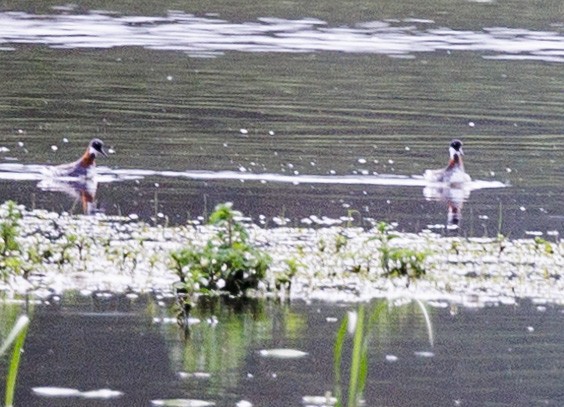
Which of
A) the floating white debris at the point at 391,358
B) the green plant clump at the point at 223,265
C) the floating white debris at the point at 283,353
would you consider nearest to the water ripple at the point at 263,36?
the green plant clump at the point at 223,265

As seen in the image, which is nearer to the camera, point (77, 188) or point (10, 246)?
point (10, 246)

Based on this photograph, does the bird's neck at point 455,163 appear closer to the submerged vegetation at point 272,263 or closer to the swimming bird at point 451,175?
the swimming bird at point 451,175

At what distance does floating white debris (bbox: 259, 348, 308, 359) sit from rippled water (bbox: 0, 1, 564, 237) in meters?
5.39

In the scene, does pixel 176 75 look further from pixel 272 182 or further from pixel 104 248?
pixel 104 248

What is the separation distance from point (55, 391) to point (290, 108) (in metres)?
17.8

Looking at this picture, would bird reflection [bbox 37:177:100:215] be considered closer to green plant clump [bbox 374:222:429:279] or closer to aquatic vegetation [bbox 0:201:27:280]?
aquatic vegetation [bbox 0:201:27:280]

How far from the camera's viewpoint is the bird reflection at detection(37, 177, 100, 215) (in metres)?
17.0

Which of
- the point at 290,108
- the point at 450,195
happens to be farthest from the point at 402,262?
the point at 290,108

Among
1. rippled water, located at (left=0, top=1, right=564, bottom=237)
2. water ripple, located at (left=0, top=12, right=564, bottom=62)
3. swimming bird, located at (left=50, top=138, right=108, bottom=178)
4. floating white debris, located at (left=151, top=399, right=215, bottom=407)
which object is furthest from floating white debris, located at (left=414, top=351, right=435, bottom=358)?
water ripple, located at (left=0, top=12, right=564, bottom=62)

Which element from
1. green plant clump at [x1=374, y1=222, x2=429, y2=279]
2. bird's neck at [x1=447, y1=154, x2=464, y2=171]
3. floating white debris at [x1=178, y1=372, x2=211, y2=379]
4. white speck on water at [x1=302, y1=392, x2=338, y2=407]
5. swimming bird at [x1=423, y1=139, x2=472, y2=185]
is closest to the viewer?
white speck on water at [x1=302, y1=392, x2=338, y2=407]

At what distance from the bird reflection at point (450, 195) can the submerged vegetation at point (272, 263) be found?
3134 millimetres

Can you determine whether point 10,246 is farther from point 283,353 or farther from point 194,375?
point 194,375

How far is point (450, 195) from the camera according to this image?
18.0m

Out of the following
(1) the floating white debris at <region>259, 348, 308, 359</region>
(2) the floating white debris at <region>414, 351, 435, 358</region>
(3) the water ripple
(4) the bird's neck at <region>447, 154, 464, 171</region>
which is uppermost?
(3) the water ripple
